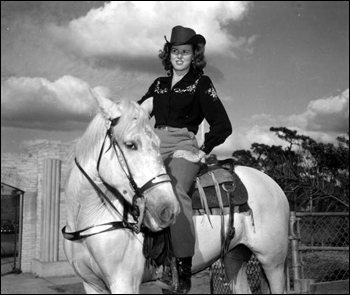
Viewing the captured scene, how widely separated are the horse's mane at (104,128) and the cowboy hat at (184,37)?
0.86 metres

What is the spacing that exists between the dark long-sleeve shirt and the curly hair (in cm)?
15

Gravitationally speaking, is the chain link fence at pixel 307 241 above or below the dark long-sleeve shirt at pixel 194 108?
below

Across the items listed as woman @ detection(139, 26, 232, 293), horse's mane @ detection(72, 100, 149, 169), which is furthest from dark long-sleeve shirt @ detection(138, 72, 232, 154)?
horse's mane @ detection(72, 100, 149, 169)

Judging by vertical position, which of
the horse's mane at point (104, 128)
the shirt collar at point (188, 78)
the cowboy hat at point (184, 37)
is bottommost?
the horse's mane at point (104, 128)

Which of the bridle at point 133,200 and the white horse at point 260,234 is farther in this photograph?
the white horse at point 260,234

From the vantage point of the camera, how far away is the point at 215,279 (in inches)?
300

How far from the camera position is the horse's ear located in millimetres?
2643

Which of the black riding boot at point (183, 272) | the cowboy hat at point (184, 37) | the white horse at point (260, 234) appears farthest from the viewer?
the white horse at point (260, 234)

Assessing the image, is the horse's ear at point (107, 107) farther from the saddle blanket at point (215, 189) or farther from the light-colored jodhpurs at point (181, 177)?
the saddle blanket at point (215, 189)

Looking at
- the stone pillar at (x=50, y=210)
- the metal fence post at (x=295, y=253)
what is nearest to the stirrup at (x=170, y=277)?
the metal fence post at (x=295, y=253)

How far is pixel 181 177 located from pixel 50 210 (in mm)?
9179

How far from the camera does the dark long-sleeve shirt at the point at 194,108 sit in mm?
3252

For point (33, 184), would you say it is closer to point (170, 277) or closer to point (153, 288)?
point (153, 288)

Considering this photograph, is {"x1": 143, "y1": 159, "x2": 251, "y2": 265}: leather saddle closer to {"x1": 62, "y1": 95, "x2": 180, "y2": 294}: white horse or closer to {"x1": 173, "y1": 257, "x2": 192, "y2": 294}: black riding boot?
{"x1": 173, "y1": 257, "x2": 192, "y2": 294}: black riding boot
